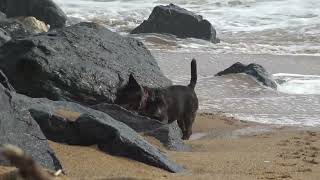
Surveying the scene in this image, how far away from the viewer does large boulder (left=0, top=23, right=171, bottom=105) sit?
6.27 metres

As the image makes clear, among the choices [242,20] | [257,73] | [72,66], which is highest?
[72,66]

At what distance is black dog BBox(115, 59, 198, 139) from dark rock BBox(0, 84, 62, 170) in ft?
8.06

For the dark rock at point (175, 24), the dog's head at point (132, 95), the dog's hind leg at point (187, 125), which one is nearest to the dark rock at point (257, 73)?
the dog's hind leg at point (187, 125)

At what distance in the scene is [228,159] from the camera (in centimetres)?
474

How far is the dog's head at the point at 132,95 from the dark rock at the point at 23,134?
7.98 ft

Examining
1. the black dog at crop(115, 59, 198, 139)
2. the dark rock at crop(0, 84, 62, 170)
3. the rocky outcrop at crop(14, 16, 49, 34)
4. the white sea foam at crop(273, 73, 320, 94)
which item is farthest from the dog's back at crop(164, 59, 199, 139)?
the rocky outcrop at crop(14, 16, 49, 34)

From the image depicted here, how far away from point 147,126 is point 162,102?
0.60m

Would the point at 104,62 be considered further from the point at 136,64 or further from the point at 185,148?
the point at 185,148

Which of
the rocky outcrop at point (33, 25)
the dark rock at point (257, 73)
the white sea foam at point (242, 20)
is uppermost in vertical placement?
the dark rock at point (257, 73)

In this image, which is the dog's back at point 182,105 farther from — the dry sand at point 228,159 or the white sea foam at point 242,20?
the white sea foam at point 242,20

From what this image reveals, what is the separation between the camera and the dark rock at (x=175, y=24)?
62.3 feet

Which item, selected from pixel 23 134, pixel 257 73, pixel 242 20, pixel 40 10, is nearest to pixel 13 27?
pixel 40 10

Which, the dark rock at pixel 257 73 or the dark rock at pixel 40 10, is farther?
the dark rock at pixel 40 10

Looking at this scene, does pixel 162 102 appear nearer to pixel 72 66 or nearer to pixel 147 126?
pixel 147 126
